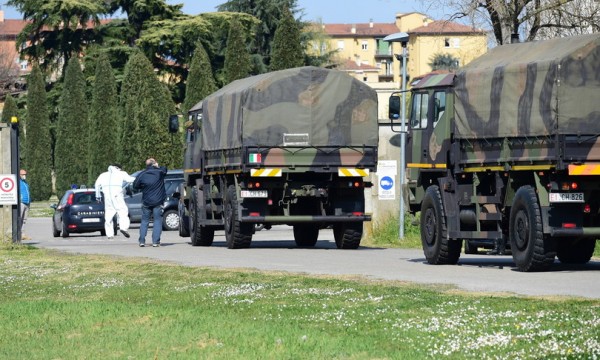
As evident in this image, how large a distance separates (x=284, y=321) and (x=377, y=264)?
31.3 feet

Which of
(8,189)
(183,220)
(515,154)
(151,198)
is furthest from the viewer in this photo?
(183,220)

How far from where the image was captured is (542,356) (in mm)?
9891

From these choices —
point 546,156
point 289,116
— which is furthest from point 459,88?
point 289,116

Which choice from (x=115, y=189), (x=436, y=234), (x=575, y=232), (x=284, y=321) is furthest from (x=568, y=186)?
(x=115, y=189)

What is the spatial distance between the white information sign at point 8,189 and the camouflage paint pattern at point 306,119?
458 cm

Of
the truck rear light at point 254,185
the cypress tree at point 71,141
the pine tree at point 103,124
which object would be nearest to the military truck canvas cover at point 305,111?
the truck rear light at point 254,185

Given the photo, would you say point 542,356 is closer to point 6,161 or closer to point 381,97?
point 6,161

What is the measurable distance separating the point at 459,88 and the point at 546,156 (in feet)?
9.85

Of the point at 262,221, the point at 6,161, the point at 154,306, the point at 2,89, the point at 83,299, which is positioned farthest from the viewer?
the point at 2,89

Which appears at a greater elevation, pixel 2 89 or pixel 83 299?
pixel 2 89

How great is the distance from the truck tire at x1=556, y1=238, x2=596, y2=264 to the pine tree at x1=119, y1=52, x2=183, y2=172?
47065 mm

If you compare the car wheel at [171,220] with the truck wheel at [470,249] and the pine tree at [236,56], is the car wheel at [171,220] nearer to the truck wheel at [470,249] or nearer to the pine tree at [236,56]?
the truck wheel at [470,249]

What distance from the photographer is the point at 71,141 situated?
7944 centimetres

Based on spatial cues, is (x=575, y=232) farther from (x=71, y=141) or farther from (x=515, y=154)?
(x=71, y=141)
